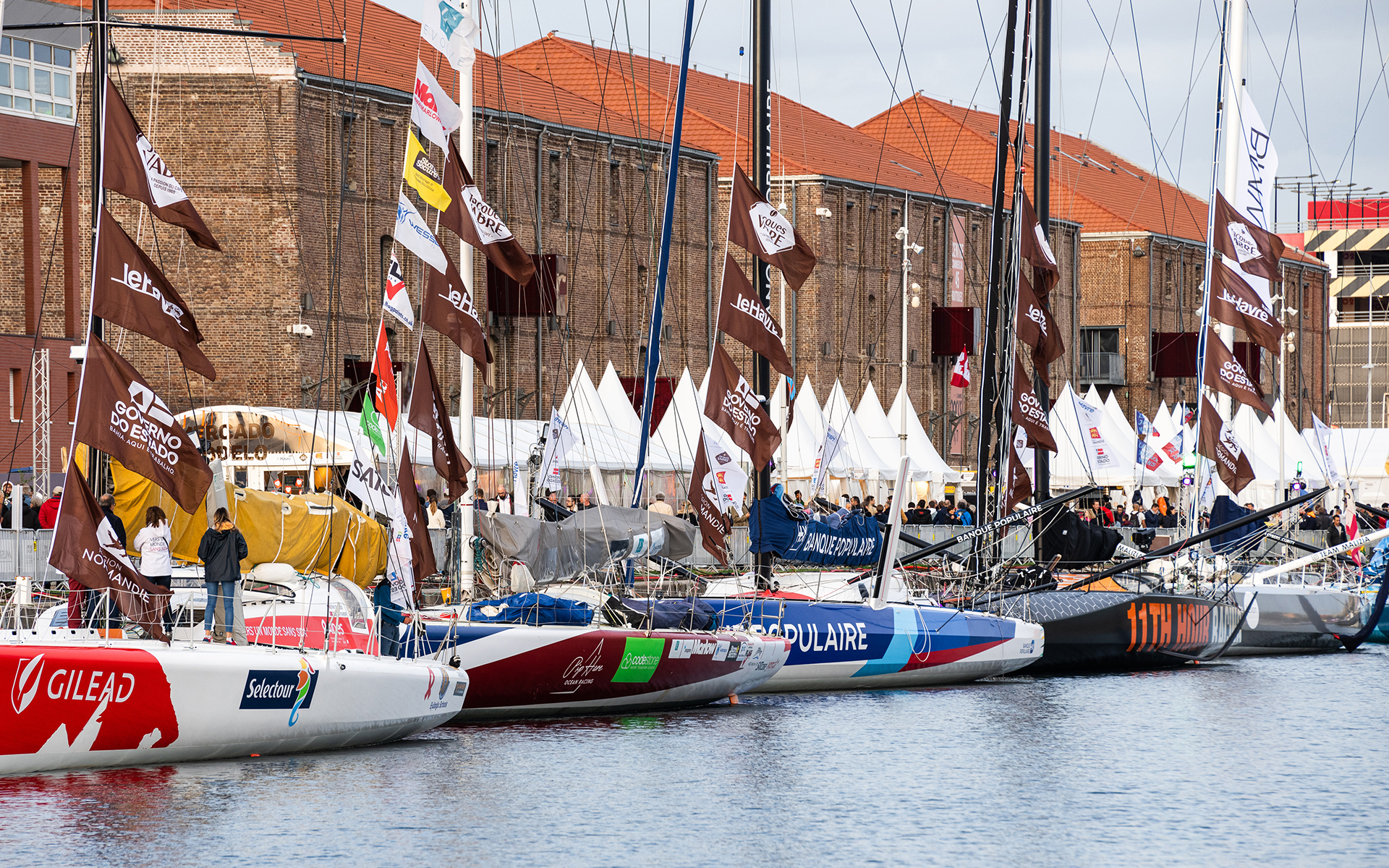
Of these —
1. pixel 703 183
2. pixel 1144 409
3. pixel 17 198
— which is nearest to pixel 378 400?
pixel 17 198

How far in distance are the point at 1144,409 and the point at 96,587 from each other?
276 ft

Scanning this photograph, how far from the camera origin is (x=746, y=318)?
81.3 ft

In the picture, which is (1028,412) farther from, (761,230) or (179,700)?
(179,700)

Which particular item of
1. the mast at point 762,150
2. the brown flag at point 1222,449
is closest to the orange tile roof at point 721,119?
the brown flag at point 1222,449

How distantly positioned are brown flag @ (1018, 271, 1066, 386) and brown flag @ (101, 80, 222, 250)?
1593cm

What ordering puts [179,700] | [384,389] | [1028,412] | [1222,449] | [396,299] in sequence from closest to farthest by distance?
[179,700] < [384,389] < [396,299] < [1028,412] < [1222,449]

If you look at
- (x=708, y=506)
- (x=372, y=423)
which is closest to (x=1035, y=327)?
(x=708, y=506)

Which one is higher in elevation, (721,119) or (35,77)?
(721,119)

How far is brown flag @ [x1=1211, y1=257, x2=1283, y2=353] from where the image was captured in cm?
3173

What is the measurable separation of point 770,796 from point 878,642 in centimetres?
854

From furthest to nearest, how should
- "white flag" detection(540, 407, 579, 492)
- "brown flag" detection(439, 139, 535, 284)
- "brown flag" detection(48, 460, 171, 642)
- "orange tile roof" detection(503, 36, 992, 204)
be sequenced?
"orange tile roof" detection(503, 36, 992, 204)
"white flag" detection(540, 407, 579, 492)
"brown flag" detection(439, 139, 535, 284)
"brown flag" detection(48, 460, 171, 642)

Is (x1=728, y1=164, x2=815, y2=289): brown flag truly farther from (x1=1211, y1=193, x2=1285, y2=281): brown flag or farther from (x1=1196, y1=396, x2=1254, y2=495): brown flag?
(x1=1211, y1=193, x2=1285, y2=281): brown flag

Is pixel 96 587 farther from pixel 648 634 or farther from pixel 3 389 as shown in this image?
pixel 3 389

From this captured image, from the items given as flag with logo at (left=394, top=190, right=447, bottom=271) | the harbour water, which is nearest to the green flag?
flag with logo at (left=394, top=190, right=447, bottom=271)
